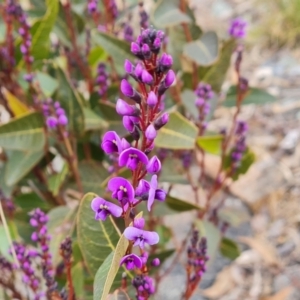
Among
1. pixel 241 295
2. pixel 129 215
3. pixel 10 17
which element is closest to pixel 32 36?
pixel 10 17

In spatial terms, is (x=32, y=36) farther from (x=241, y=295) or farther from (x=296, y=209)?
(x=296, y=209)

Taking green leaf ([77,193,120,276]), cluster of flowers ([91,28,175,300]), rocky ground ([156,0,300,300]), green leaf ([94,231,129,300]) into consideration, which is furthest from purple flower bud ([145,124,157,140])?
rocky ground ([156,0,300,300])

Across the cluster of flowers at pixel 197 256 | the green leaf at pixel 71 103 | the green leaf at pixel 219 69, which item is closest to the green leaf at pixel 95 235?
the cluster of flowers at pixel 197 256

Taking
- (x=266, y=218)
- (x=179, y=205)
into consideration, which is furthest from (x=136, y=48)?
(x=266, y=218)

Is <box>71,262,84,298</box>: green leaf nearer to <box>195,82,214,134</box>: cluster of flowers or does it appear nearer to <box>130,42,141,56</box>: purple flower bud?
<box>195,82,214,134</box>: cluster of flowers

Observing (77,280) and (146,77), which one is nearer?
(146,77)

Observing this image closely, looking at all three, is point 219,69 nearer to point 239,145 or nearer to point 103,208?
point 239,145
